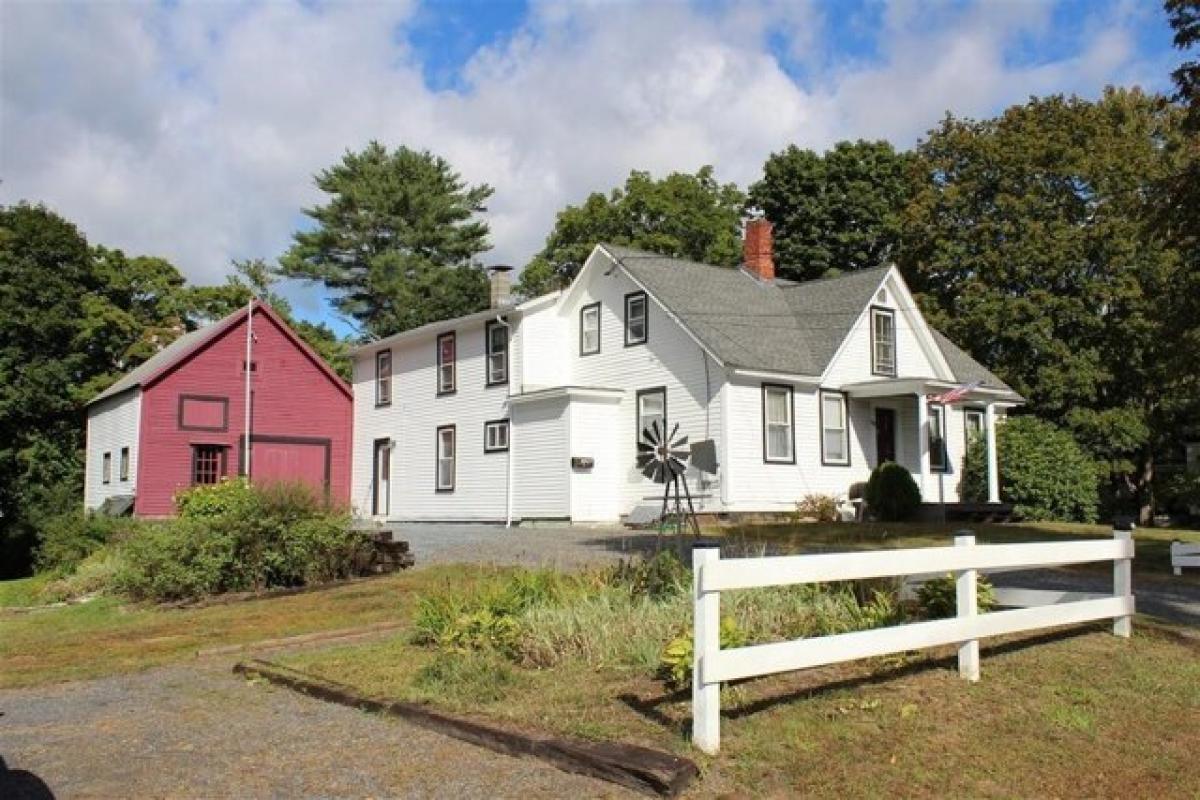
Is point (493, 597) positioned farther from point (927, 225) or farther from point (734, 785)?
point (927, 225)

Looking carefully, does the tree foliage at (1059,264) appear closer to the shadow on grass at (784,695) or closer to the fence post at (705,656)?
the shadow on grass at (784,695)

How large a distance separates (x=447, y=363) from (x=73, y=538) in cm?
1031

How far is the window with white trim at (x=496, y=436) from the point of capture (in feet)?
88.3

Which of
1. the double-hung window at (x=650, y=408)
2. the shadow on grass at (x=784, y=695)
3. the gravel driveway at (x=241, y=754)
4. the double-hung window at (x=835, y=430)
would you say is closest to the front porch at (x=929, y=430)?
the double-hung window at (x=835, y=430)

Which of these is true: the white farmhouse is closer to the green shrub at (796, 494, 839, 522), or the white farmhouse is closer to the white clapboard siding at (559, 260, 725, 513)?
the white clapboard siding at (559, 260, 725, 513)

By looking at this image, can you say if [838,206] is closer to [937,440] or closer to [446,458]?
[937,440]

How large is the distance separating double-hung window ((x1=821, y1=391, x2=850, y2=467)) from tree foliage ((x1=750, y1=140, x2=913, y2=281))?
1838 cm

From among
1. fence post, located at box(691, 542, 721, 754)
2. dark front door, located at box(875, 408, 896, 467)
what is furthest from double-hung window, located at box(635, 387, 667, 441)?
fence post, located at box(691, 542, 721, 754)

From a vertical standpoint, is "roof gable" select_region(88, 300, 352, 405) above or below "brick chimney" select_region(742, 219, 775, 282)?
below

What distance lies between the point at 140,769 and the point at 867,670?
4449 millimetres

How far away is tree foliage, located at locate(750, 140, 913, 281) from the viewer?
139ft

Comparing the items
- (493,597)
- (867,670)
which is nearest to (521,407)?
(493,597)

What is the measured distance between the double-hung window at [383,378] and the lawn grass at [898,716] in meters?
24.9

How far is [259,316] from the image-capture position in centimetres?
3422
